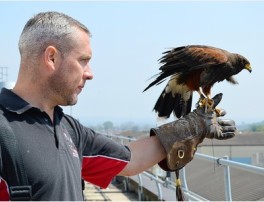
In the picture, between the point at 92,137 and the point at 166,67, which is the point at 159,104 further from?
the point at 92,137

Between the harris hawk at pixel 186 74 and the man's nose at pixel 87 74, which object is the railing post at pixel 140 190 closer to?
the harris hawk at pixel 186 74

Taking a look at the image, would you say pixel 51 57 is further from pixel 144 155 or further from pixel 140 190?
pixel 140 190

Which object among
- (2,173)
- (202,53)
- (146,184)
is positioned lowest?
(146,184)

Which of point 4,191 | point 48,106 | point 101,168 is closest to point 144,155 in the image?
point 101,168

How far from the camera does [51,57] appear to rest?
2.00 m

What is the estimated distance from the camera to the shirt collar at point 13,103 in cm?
191

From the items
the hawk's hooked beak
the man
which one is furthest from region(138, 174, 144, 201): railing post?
the man

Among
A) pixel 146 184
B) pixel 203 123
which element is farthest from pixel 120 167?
pixel 146 184

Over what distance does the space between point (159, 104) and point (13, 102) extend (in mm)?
2262

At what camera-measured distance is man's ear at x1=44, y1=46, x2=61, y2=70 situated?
1.99 metres

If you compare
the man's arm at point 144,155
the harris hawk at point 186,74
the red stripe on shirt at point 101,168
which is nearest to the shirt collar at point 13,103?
the red stripe on shirt at point 101,168

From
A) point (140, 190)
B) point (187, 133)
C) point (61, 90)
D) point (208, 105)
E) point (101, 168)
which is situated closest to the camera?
point (61, 90)

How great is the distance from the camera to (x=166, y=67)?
414cm

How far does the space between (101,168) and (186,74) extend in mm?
1894
